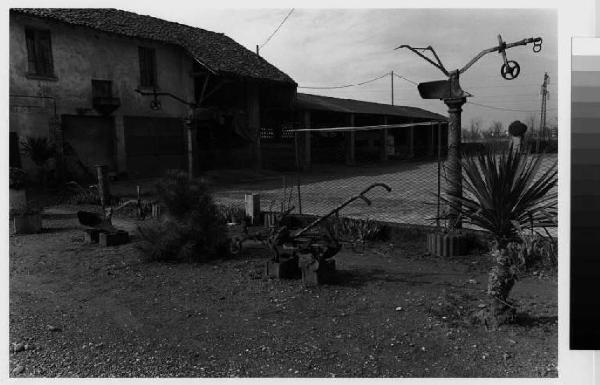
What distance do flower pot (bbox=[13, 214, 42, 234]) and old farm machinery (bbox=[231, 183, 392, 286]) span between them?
4.75 metres

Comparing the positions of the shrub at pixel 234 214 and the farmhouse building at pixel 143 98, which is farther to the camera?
the farmhouse building at pixel 143 98

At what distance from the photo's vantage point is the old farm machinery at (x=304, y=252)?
16.5 ft

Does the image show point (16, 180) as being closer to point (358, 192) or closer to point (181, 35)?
point (358, 192)

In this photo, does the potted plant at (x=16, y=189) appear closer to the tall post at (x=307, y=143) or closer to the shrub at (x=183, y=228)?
the shrub at (x=183, y=228)

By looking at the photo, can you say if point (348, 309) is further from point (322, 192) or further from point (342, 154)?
point (342, 154)

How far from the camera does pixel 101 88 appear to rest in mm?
16594

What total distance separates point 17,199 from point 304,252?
20.3 ft

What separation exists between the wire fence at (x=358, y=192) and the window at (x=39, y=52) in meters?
6.43

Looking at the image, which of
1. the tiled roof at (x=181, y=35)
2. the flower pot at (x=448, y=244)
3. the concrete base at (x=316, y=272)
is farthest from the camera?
the tiled roof at (x=181, y=35)

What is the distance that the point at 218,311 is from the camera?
14.6ft

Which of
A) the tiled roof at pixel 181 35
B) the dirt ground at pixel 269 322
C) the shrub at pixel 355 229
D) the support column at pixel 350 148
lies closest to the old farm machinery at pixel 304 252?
the dirt ground at pixel 269 322

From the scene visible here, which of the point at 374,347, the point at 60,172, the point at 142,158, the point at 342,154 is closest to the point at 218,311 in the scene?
the point at 374,347

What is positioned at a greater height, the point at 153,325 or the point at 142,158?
the point at 142,158

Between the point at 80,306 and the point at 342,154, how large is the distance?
852 inches
